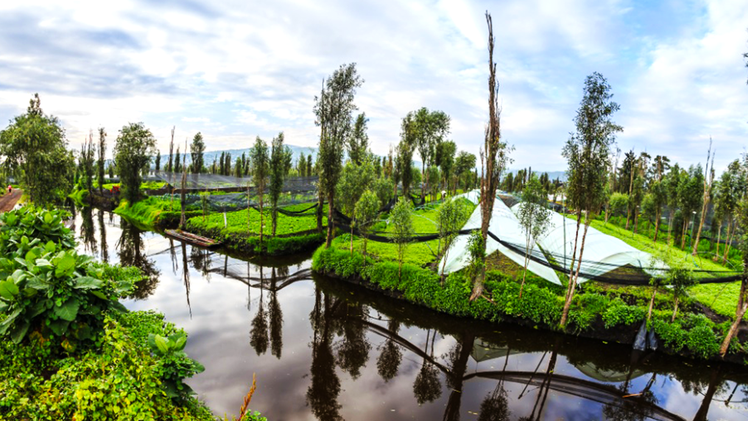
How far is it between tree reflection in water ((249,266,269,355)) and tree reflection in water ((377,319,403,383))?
3.28 meters

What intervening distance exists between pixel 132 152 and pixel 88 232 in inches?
380

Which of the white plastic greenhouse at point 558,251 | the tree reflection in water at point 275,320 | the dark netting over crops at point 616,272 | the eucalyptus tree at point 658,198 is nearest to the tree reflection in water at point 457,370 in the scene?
the white plastic greenhouse at point 558,251

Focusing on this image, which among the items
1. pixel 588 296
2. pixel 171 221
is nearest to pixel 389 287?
pixel 588 296

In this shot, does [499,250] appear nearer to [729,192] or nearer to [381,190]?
[381,190]

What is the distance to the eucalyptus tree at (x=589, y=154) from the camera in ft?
33.7

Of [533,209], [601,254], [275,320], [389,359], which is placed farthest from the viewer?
[601,254]

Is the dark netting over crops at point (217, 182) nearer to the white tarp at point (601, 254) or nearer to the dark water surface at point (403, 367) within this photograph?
the dark water surface at point (403, 367)

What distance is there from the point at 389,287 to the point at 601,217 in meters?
34.3

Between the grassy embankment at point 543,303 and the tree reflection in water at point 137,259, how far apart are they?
25.0 feet

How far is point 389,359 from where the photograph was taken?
9.70m

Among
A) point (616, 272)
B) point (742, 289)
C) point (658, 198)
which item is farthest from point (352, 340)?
point (658, 198)

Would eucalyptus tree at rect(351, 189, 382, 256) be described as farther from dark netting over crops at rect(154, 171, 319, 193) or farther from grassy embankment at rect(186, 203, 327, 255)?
dark netting over crops at rect(154, 171, 319, 193)

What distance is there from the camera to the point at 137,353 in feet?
11.7

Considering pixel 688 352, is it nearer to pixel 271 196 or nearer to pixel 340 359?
pixel 340 359
